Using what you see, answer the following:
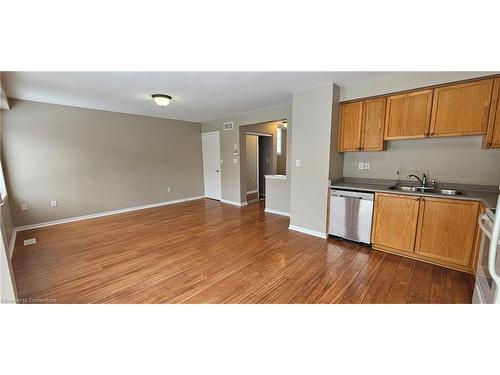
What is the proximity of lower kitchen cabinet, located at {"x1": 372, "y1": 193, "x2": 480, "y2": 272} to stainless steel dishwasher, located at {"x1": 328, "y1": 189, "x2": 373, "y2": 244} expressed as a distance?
0.09 m

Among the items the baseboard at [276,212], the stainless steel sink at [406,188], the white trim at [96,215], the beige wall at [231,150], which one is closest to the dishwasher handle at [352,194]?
the stainless steel sink at [406,188]

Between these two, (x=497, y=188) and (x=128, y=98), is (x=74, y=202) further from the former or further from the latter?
(x=497, y=188)

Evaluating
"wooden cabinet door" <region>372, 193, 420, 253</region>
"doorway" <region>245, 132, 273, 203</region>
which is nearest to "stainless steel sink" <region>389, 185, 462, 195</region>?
"wooden cabinet door" <region>372, 193, 420, 253</region>

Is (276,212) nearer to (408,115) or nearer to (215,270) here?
(215,270)

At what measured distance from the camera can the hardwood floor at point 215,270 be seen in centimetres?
190

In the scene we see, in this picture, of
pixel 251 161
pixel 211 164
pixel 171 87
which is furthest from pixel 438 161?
pixel 211 164

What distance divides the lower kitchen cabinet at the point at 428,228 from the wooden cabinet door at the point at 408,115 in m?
0.82

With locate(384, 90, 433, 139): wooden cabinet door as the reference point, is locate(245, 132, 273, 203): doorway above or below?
below

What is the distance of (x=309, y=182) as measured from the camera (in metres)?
3.23

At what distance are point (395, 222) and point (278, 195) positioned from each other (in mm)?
2200

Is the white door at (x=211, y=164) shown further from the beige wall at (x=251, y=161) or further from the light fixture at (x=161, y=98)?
the light fixture at (x=161, y=98)

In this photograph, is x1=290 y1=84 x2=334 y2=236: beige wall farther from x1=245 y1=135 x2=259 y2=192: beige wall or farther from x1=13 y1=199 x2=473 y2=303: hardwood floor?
x1=245 y1=135 x2=259 y2=192: beige wall

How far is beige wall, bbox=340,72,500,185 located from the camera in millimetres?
2385
